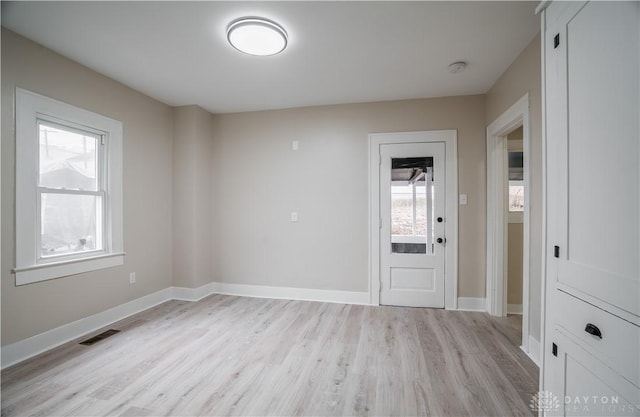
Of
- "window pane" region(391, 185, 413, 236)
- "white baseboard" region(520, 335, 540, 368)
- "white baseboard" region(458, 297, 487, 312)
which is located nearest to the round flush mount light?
"window pane" region(391, 185, 413, 236)

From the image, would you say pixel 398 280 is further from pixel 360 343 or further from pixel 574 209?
pixel 574 209

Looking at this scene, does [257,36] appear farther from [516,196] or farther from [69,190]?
[516,196]

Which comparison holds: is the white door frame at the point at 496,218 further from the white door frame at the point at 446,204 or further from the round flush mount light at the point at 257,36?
the round flush mount light at the point at 257,36

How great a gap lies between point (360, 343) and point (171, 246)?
9.32 feet

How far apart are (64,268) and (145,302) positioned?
105cm

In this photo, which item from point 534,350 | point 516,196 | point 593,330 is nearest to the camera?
point 593,330

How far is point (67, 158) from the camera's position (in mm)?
2637

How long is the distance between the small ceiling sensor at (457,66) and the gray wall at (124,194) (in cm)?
352

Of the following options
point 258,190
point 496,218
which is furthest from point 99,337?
point 496,218

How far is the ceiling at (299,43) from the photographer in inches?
74.6

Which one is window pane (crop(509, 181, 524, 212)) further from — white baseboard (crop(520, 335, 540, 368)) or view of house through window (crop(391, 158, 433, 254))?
white baseboard (crop(520, 335, 540, 368))

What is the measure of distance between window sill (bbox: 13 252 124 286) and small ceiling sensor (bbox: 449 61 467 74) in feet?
13.2

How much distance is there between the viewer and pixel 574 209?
1.24m

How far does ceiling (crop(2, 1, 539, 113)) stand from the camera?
1.90 metres
